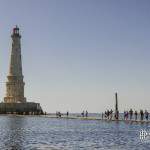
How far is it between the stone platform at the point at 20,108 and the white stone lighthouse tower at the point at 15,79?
3.40 m

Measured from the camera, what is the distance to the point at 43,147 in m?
31.2

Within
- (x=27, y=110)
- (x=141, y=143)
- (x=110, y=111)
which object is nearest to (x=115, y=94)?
(x=110, y=111)

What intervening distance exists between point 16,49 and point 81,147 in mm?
94216

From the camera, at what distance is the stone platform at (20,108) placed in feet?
383

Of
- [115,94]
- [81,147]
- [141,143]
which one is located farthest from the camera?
Answer: [115,94]

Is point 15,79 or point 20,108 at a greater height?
point 15,79

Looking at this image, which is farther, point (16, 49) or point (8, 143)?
point (16, 49)

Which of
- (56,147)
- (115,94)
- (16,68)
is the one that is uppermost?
(16,68)

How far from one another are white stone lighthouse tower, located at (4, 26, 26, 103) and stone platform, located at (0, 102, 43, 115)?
3404mm

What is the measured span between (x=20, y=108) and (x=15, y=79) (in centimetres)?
872

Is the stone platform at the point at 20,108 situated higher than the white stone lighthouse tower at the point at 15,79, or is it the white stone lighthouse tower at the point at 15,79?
the white stone lighthouse tower at the point at 15,79

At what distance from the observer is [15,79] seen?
394ft

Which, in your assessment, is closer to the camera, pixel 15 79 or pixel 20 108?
pixel 20 108

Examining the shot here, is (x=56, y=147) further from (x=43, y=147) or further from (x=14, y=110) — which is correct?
(x=14, y=110)
